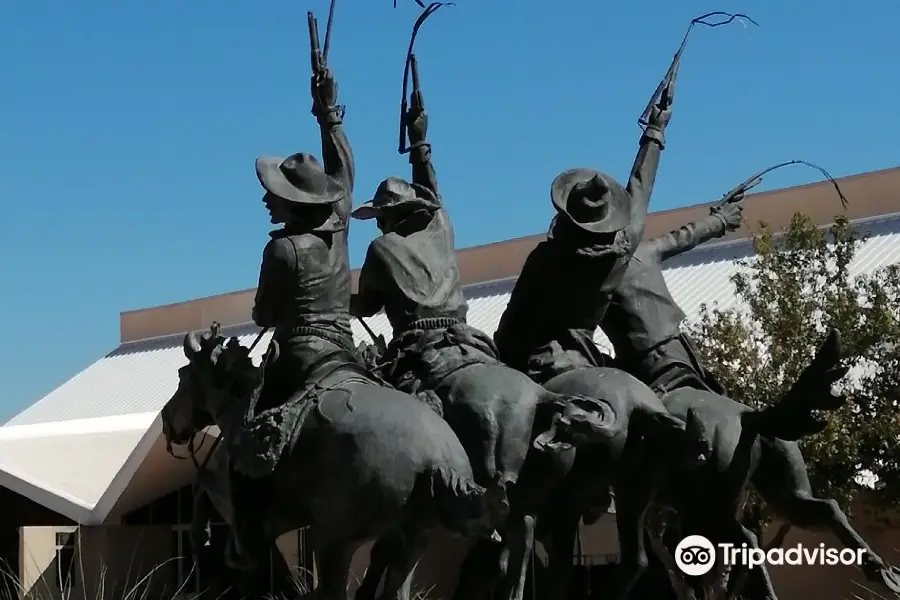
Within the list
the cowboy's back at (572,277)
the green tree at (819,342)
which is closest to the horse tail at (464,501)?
the cowboy's back at (572,277)

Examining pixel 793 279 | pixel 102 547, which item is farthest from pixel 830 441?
pixel 102 547

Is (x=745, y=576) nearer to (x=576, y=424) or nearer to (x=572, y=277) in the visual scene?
(x=576, y=424)

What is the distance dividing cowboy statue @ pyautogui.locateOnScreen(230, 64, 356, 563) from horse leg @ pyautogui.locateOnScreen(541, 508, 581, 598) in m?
1.77

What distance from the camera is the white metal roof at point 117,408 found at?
21.2 m

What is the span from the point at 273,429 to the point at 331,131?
6.36 ft

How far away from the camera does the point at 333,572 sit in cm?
672

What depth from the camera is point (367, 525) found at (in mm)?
6582

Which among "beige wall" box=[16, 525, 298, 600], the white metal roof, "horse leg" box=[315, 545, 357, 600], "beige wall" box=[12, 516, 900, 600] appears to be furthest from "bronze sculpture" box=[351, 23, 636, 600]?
"beige wall" box=[16, 525, 298, 600]

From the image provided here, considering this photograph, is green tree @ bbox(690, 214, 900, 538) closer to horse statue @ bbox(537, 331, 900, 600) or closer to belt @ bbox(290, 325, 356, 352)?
horse statue @ bbox(537, 331, 900, 600)

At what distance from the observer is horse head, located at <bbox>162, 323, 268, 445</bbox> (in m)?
7.19

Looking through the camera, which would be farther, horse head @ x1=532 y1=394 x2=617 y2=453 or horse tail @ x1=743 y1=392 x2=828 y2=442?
horse tail @ x1=743 y1=392 x2=828 y2=442

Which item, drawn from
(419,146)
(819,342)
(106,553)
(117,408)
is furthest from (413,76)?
(117,408)

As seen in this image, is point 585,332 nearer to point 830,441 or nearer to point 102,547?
point 830,441

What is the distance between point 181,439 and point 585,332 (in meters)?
2.65
